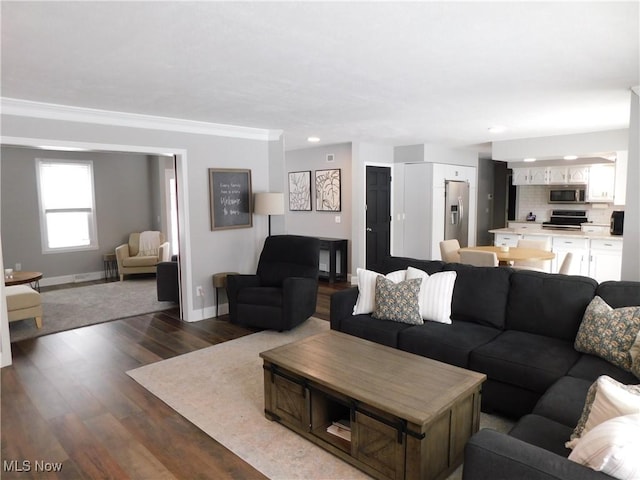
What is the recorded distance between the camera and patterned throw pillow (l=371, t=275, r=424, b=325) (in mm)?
3352

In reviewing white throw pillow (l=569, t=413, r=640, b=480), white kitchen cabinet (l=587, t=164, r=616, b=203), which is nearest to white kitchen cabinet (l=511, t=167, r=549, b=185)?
white kitchen cabinet (l=587, t=164, r=616, b=203)

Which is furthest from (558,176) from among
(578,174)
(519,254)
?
(519,254)

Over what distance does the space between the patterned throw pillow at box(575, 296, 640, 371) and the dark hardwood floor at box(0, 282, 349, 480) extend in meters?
2.16

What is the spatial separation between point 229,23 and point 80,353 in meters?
3.48

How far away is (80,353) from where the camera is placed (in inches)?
160

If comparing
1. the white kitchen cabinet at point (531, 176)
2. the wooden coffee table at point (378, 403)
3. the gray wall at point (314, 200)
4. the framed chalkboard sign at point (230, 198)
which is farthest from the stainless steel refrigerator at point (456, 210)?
the wooden coffee table at point (378, 403)

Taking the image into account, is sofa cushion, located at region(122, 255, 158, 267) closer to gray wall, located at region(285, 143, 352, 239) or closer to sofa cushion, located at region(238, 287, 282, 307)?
gray wall, located at region(285, 143, 352, 239)

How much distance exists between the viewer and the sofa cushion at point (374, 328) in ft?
10.7

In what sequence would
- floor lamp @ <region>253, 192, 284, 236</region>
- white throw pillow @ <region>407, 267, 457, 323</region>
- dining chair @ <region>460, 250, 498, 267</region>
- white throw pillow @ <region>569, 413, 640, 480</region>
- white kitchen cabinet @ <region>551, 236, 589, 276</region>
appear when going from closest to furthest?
white throw pillow @ <region>569, 413, 640, 480</region> < white throw pillow @ <region>407, 267, 457, 323</region> < dining chair @ <region>460, 250, 498, 267</region> < floor lamp @ <region>253, 192, 284, 236</region> < white kitchen cabinet @ <region>551, 236, 589, 276</region>

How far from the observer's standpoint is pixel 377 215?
731 cm

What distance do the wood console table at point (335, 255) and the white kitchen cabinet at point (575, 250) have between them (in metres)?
3.32

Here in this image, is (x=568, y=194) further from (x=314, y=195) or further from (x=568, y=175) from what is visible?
(x=314, y=195)

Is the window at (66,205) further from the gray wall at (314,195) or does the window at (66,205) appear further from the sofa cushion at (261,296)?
the sofa cushion at (261,296)

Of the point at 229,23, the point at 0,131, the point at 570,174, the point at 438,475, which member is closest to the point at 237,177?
the point at 0,131
